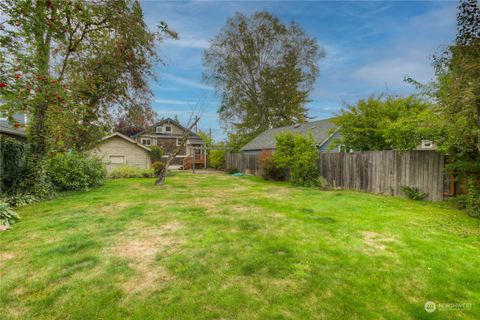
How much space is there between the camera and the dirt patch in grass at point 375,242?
146 inches

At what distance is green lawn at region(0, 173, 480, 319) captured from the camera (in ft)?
7.68

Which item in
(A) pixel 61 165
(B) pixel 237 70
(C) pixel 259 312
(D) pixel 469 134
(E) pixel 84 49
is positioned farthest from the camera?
(B) pixel 237 70

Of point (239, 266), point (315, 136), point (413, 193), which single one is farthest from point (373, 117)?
point (239, 266)

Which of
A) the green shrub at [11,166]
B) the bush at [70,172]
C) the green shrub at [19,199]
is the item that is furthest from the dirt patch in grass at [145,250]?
the bush at [70,172]

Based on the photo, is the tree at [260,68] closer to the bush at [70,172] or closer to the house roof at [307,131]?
the house roof at [307,131]

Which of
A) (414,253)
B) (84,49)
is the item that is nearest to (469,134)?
(414,253)

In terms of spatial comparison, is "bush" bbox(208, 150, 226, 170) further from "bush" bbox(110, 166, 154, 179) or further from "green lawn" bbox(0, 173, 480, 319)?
"green lawn" bbox(0, 173, 480, 319)

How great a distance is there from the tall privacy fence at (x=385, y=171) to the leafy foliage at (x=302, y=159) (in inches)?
21.5

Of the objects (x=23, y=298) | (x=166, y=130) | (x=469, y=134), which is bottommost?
(x=23, y=298)

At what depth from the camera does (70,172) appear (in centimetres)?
A: 1007

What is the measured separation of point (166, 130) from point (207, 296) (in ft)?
105

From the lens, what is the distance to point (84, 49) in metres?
9.16

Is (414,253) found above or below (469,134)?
below

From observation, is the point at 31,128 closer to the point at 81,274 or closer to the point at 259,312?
the point at 81,274
